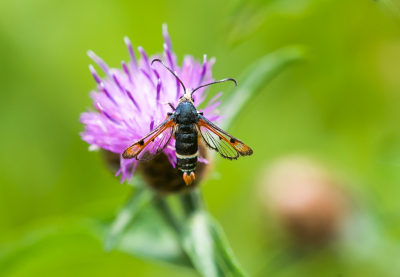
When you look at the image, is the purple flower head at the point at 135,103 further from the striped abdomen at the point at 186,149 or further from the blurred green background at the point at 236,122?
the blurred green background at the point at 236,122

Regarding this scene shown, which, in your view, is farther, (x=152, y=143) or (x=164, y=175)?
(x=164, y=175)

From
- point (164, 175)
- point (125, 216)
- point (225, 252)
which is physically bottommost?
point (225, 252)

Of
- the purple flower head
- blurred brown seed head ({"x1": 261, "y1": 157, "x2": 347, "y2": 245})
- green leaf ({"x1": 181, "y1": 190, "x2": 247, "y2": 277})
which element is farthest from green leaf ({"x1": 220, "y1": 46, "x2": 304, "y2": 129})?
blurred brown seed head ({"x1": 261, "y1": 157, "x2": 347, "y2": 245})

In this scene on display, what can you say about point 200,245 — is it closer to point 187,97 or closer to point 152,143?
point 152,143

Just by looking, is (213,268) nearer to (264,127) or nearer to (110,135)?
(110,135)

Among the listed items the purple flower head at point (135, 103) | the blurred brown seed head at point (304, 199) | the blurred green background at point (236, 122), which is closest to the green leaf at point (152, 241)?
the blurred green background at point (236, 122)

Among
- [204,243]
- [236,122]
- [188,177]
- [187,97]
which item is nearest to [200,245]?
[204,243]
